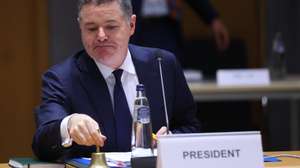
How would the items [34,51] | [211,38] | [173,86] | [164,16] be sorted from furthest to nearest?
1. [211,38]
2. [34,51]
3. [164,16]
4. [173,86]

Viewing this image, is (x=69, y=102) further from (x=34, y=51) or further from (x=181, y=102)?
(x=34, y=51)

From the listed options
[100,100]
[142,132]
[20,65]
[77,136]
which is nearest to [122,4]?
[100,100]

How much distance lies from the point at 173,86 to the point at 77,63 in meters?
0.44

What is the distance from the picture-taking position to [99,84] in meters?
3.00

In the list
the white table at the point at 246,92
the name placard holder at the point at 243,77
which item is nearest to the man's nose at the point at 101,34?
the white table at the point at 246,92

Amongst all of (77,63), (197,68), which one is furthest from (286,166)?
(197,68)

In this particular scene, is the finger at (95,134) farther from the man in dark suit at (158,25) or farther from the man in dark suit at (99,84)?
the man in dark suit at (158,25)

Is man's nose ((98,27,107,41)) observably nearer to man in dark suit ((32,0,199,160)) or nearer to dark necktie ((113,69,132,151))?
man in dark suit ((32,0,199,160))

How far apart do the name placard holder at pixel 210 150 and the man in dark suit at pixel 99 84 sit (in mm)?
482

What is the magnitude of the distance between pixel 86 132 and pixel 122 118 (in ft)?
1.82

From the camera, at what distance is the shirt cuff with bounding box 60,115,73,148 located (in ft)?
8.72

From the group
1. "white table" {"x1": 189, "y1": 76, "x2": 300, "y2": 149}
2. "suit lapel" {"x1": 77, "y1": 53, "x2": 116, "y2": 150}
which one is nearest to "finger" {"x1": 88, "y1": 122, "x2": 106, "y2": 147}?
"suit lapel" {"x1": 77, "y1": 53, "x2": 116, "y2": 150}

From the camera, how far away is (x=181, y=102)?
3.26 m

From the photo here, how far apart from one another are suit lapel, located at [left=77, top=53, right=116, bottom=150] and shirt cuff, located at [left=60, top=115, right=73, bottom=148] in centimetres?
28
